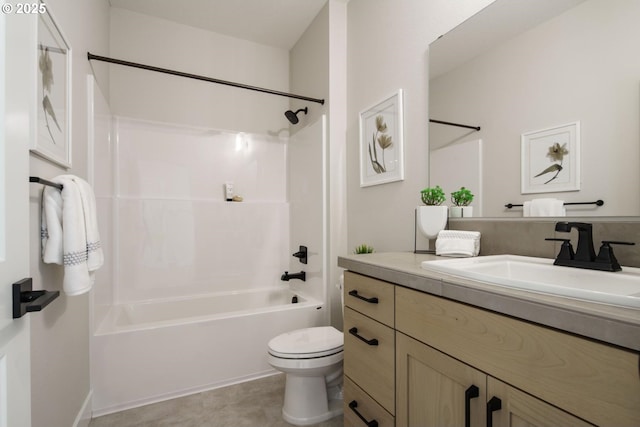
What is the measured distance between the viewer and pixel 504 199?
1.28 meters

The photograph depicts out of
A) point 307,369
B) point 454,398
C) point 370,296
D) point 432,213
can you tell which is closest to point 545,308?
point 454,398

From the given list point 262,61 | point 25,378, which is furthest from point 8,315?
point 262,61

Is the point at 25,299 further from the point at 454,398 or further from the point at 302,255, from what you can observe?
the point at 302,255

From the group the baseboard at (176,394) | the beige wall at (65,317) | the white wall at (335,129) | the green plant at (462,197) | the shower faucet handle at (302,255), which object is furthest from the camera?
the shower faucet handle at (302,255)

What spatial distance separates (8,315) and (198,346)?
5.03 ft

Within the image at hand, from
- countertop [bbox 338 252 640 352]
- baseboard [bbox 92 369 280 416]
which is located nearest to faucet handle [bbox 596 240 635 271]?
countertop [bbox 338 252 640 352]

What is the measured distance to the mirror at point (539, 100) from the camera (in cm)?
94

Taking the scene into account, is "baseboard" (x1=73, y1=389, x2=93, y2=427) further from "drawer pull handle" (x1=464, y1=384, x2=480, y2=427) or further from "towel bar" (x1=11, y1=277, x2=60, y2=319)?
Result: "drawer pull handle" (x1=464, y1=384, x2=480, y2=427)

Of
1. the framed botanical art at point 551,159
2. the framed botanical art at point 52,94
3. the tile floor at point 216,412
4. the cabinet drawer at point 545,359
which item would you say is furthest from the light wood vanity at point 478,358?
the framed botanical art at point 52,94

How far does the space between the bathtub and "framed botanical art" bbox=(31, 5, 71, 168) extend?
111 centimetres

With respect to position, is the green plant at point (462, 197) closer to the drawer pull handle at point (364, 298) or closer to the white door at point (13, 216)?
the drawer pull handle at point (364, 298)

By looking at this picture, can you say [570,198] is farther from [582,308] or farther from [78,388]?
[78,388]

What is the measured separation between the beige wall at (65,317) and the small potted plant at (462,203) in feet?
5.60

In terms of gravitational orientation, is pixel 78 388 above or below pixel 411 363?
below
